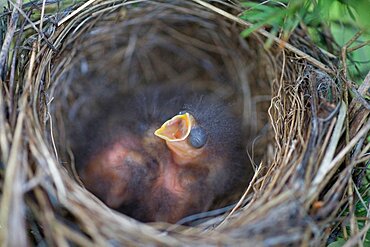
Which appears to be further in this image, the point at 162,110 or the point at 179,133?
the point at 162,110

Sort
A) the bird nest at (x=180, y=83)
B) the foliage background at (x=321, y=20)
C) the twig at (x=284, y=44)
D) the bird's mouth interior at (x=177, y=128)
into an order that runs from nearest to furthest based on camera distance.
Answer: the bird nest at (x=180, y=83), the foliage background at (x=321, y=20), the twig at (x=284, y=44), the bird's mouth interior at (x=177, y=128)

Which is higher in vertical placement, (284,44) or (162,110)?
(162,110)

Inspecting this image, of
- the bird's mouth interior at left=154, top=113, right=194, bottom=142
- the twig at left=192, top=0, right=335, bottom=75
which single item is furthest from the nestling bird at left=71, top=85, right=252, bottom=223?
the twig at left=192, top=0, right=335, bottom=75

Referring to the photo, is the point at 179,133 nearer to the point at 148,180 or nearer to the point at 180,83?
the point at 148,180

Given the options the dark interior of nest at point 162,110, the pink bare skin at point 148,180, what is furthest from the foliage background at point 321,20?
the pink bare skin at point 148,180

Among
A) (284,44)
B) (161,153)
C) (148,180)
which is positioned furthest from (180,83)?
(284,44)

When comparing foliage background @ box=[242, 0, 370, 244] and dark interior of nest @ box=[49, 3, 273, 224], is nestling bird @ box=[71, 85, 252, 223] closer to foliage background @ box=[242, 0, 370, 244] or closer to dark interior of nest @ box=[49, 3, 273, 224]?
dark interior of nest @ box=[49, 3, 273, 224]

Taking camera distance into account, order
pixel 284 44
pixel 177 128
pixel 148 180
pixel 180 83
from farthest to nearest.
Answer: pixel 180 83, pixel 148 180, pixel 177 128, pixel 284 44

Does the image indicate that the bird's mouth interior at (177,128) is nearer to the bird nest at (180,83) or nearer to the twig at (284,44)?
the bird nest at (180,83)

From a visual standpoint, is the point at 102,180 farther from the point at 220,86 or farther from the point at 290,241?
the point at 290,241

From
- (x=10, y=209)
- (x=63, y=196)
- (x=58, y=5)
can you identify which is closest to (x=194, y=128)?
(x=58, y=5)
